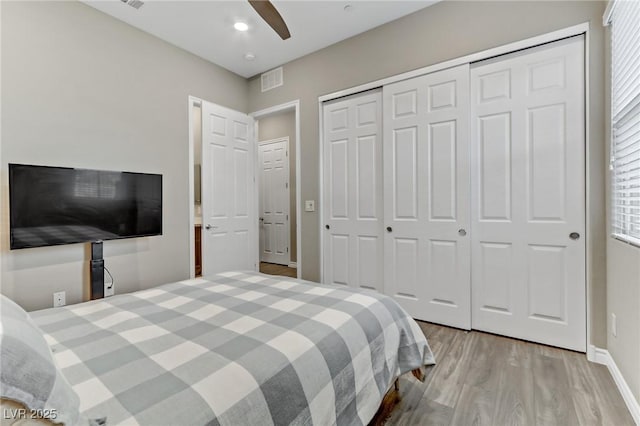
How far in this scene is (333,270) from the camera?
11.3 feet

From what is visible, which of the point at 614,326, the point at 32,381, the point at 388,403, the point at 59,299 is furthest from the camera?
the point at 59,299

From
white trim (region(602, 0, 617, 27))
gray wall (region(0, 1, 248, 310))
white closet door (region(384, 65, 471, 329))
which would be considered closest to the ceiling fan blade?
white closet door (region(384, 65, 471, 329))

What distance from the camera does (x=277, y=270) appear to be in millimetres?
5008

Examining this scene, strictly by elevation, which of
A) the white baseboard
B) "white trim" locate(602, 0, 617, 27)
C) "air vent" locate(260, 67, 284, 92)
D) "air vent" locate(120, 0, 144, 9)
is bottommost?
the white baseboard

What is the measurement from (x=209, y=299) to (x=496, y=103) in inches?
105

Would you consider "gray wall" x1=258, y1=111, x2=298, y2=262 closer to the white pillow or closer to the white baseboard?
the white baseboard

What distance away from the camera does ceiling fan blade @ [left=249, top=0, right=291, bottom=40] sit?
1807mm

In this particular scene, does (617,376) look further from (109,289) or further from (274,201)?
(274,201)

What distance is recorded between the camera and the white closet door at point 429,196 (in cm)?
262

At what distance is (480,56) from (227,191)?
9.98 feet

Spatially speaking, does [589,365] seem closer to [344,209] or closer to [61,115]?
[344,209]

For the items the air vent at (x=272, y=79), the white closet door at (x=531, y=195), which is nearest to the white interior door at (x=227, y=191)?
the air vent at (x=272, y=79)

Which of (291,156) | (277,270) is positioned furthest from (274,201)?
(277,270)

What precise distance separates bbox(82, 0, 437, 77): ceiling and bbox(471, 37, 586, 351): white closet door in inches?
45.9
